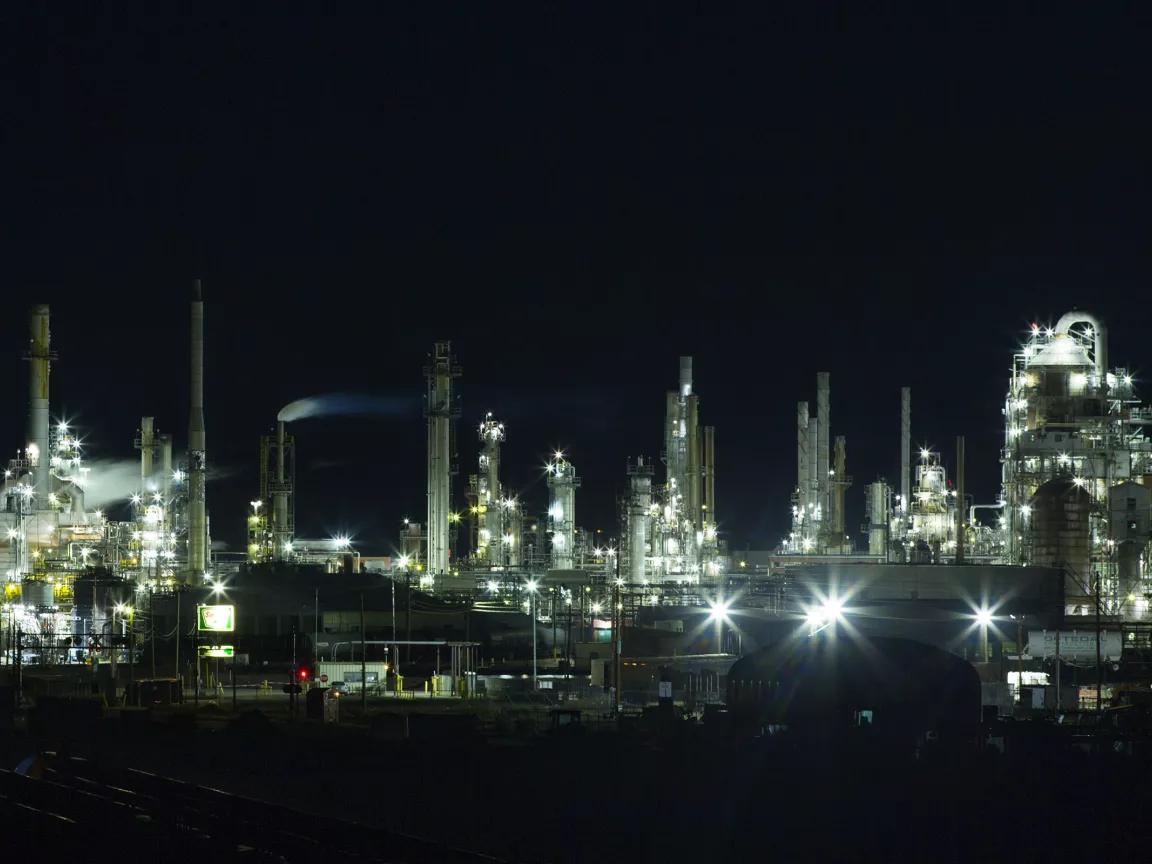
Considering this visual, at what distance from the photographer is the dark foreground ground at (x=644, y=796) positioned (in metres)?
23.5

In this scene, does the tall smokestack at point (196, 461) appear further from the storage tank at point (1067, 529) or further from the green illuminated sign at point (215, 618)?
the storage tank at point (1067, 529)

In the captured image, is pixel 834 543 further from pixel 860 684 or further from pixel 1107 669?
pixel 860 684

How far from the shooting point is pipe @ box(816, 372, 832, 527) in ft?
369

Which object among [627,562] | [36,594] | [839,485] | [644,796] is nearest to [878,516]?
[839,485]

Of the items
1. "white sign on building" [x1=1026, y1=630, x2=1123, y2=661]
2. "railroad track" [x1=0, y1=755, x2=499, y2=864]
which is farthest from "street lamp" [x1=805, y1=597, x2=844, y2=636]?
"railroad track" [x1=0, y1=755, x2=499, y2=864]

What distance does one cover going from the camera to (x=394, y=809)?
27.6 metres

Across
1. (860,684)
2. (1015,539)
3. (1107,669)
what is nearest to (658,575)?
(1015,539)

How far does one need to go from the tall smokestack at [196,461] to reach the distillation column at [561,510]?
22.7 meters

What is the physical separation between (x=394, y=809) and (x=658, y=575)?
2840 inches

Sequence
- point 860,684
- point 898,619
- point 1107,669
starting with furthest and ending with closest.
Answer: point 898,619 → point 1107,669 → point 860,684

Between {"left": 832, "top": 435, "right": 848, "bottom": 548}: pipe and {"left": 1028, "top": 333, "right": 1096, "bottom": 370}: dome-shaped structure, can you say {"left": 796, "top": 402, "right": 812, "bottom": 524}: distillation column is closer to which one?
{"left": 832, "top": 435, "right": 848, "bottom": 548}: pipe

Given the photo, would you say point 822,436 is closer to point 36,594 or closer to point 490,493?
point 490,493

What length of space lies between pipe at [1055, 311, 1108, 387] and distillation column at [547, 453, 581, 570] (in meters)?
34.5

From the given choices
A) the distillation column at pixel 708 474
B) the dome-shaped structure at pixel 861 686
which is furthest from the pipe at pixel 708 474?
the dome-shaped structure at pixel 861 686
